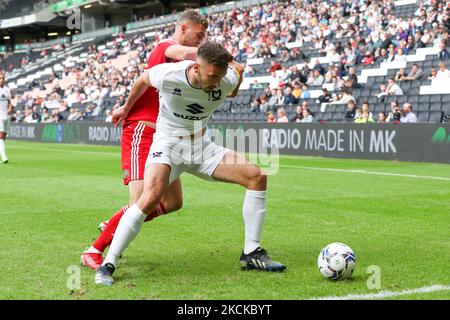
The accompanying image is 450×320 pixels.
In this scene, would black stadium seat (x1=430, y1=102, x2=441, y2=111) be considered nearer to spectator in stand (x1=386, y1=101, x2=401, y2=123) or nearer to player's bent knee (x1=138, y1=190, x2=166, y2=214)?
spectator in stand (x1=386, y1=101, x2=401, y2=123)

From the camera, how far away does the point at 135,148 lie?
689 centimetres

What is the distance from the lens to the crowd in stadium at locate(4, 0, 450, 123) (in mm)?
23844

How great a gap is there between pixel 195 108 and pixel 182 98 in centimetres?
17

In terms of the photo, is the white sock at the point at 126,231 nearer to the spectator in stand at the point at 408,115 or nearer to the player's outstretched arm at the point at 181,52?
the player's outstretched arm at the point at 181,52

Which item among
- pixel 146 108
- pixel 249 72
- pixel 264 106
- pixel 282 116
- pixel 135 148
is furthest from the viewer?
pixel 249 72

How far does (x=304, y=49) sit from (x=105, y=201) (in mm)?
21766

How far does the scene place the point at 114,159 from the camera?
22109mm

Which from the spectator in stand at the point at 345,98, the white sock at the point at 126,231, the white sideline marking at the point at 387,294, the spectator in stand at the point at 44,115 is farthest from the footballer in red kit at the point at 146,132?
the spectator in stand at the point at 44,115

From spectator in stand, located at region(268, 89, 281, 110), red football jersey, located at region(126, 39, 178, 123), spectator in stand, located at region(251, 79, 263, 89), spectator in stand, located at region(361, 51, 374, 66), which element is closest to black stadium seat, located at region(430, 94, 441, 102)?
spectator in stand, located at region(361, 51, 374, 66)

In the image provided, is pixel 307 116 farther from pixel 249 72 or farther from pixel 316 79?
pixel 249 72

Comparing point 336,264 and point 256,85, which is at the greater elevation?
point 256,85

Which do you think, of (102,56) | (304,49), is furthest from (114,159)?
(102,56)

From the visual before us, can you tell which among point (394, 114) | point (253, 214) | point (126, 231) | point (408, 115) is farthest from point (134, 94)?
point (394, 114)

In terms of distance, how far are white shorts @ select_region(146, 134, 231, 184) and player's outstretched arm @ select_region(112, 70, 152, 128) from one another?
419 mm
